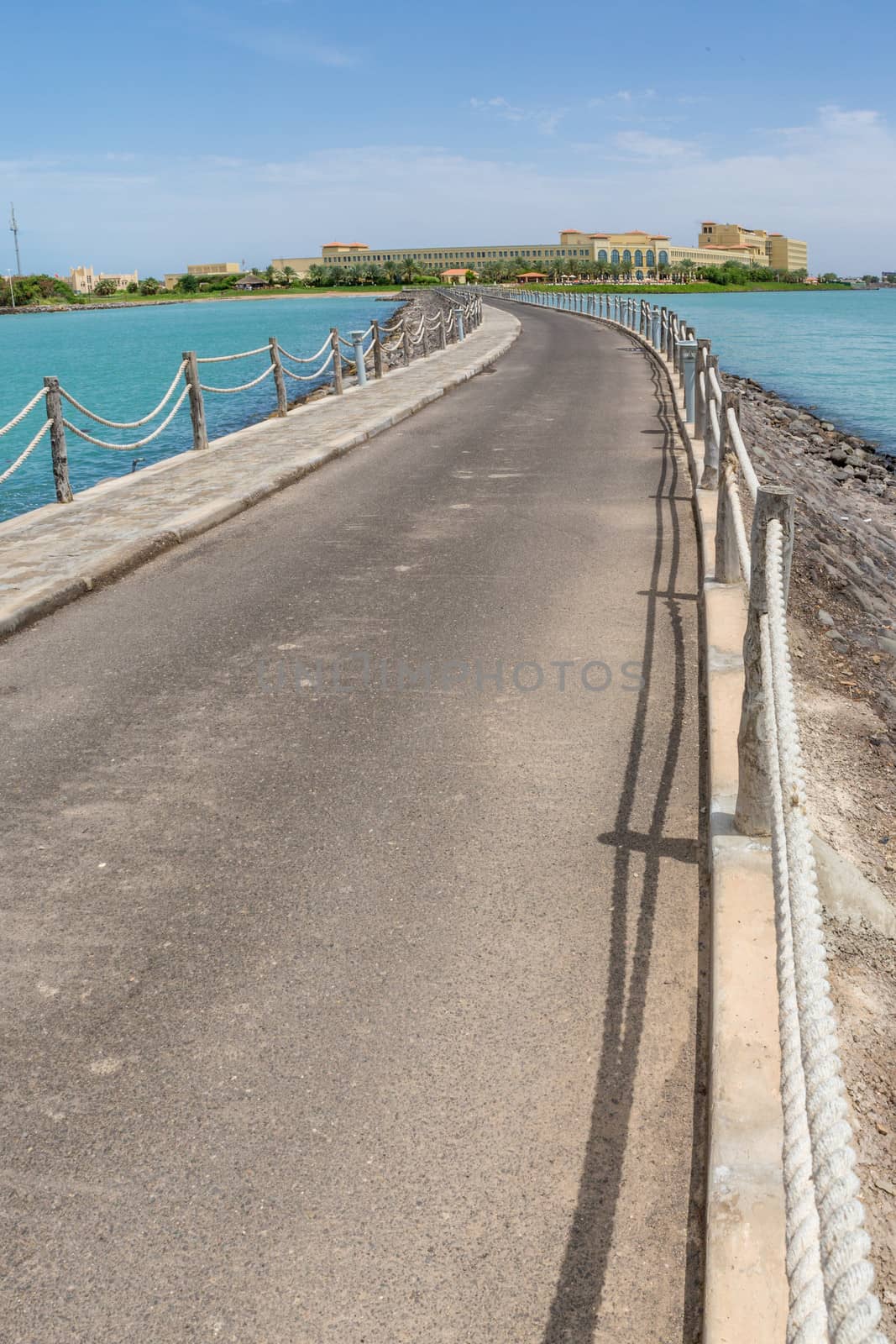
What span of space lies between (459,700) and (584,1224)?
3.36 meters

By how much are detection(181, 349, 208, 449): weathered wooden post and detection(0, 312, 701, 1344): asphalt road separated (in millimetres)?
6676

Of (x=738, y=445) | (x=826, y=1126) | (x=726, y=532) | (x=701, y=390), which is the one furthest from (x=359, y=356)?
(x=826, y=1126)

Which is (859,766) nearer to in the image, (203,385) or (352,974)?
(352,974)

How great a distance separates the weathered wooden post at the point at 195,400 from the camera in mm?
13188

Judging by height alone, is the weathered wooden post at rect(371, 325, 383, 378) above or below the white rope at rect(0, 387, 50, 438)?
above

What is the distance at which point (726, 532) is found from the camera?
7039mm

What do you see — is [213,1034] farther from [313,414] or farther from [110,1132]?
[313,414]

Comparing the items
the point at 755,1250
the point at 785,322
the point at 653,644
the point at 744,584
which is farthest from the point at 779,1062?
the point at 785,322

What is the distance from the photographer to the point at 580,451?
13.4 m

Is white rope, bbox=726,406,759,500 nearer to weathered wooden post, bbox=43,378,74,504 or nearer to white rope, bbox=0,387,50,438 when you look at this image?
white rope, bbox=0,387,50,438

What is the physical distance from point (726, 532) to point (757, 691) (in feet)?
11.3

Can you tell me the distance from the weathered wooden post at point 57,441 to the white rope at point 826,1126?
9197 millimetres

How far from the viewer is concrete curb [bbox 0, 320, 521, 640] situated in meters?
7.31

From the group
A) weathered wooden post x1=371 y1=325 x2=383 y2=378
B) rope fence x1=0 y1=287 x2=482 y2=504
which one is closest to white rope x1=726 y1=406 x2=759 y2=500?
rope fence x1=0 y1=287 x2=482 y2=504
